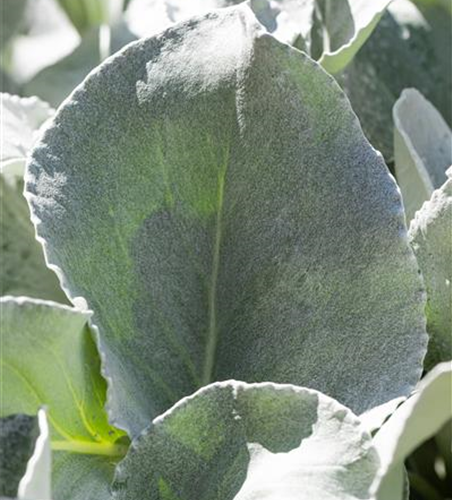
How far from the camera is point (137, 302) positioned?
0.61m

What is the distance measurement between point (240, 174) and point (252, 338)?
87 mm

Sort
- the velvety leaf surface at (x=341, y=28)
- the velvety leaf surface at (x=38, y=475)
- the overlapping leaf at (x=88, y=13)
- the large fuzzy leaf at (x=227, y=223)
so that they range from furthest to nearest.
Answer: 1. the overlapping leaf at (x=88, y=13)
2. the velvety leaf surface at (x=341, y=28)
3. the large fuzzy leaf at (x=227, y=223)
4. the velvety leaf surface at (x=38, y=475)

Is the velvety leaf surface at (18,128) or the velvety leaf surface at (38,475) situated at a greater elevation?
the velvety leaf surface at (18,128)

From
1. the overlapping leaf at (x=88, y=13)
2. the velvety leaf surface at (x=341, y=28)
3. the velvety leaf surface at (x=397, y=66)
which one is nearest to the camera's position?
the velvety leaf surface at (x=341, y=28)

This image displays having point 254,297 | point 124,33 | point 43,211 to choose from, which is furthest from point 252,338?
point 124,33

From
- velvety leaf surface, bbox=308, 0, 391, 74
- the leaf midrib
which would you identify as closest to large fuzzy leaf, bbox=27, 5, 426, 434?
the leaf midrib

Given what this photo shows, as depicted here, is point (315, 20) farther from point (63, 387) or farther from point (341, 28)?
point (63, 387)

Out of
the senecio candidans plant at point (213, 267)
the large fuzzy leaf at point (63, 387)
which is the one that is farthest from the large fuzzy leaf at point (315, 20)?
the large fuzzy leaf at point (63, 387)

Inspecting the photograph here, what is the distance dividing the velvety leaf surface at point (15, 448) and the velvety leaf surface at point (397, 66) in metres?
0.43

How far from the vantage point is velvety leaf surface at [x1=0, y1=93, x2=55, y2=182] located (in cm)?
68

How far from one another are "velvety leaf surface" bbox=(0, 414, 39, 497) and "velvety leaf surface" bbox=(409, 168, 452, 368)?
22 cm

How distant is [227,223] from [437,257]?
11 centimetres

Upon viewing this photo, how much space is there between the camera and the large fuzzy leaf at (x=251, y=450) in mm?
509

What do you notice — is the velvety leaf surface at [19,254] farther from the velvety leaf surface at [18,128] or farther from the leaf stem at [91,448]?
the leaf stem at [91,448]
